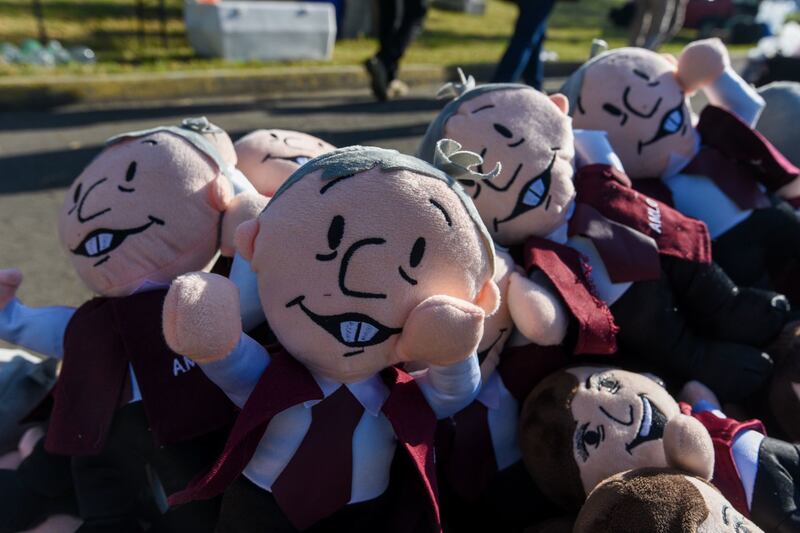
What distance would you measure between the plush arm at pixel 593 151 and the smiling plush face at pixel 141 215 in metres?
0.90

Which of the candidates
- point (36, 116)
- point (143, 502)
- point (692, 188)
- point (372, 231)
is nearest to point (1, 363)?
point (143, 502)

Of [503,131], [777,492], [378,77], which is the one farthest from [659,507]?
[378,77]

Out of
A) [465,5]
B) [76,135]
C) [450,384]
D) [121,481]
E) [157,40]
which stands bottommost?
[465,5]

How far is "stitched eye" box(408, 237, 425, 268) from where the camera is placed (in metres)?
1.27

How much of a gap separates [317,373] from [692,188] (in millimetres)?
1288

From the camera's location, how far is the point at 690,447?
1.28 meters

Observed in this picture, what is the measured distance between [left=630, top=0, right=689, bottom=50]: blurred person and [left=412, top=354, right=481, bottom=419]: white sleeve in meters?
3.98

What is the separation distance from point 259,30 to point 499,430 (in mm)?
5426

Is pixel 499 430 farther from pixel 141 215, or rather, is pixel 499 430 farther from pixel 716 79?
pixel 716 79

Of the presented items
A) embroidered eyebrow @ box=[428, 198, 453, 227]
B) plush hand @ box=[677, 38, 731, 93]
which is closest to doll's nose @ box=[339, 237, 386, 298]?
embroidered eyebrow @ box=[428, 198, 453, 227]

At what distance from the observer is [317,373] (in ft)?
4.54

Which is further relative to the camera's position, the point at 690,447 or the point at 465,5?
the point at 465,5

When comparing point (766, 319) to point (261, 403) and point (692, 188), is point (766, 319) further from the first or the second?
point (261, 403)

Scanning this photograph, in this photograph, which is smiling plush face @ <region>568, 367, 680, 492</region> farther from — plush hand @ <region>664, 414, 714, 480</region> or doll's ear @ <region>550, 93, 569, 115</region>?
doll's ear @ <region>550, 93, 569, 115</region>
